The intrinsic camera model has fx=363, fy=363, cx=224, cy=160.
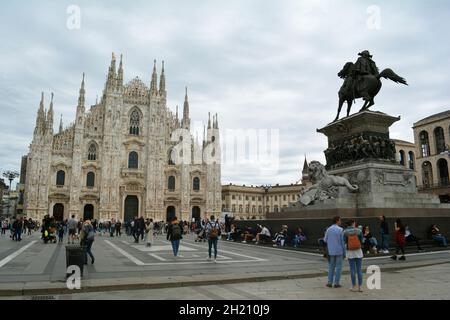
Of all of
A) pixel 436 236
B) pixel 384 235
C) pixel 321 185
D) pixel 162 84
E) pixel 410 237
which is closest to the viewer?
pixel 384 235

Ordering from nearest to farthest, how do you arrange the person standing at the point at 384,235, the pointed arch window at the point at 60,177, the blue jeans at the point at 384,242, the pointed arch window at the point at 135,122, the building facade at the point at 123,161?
the person standing at the point at 384,235
the blue jeans at the point at 384,242
the building facade at the point at 123,161
the pointed arch window at the point at 60,177
the pointed arch window at the point at 135,122

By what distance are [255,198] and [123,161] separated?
40614 mm

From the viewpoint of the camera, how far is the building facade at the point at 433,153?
42500 mm

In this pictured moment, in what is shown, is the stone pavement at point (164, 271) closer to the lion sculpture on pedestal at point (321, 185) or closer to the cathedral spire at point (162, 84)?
the lion sculpture on pedestal at point (321, 185)

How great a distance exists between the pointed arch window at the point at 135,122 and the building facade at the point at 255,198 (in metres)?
32.1

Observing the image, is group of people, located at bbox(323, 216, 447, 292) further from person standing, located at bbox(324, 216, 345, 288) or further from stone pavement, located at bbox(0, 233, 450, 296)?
stone pavement, located at bbox(0, 233, 450, 296)

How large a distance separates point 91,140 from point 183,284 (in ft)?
152

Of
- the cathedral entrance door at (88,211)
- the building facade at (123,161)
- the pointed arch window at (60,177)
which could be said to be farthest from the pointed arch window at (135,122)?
the cathedral entrance door at (88,211)

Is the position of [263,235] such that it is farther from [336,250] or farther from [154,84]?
[154,84]

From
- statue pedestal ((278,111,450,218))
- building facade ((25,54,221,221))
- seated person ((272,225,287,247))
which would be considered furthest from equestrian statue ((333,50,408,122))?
building facade ((25,54,221,221))

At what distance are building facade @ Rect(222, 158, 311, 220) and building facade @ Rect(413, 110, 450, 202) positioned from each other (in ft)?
112

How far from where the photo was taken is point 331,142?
50.7 ft

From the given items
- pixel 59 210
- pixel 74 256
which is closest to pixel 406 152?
pixel 59 210

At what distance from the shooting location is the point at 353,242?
6.92 meters
